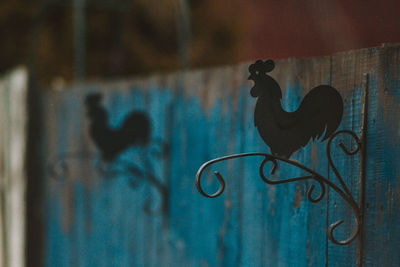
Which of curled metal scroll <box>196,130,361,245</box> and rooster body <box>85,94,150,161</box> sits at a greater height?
rooster body <box>85,94,150,161</box>

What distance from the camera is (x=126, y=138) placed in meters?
2.27

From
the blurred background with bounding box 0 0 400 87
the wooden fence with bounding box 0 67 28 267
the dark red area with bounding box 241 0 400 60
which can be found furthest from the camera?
the blurred background with bounding box 0 0 400 87

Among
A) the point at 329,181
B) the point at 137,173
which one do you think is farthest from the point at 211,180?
the point at 329,181

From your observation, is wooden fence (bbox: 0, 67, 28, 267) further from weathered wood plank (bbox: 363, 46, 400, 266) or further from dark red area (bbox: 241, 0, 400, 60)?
weathered wood plank (bbox: 363, 46, 400, 266)

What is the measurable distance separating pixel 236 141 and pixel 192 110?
0.48 metres

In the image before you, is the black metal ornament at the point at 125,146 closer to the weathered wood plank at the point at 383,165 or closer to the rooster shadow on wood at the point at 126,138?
the rooster shadow on wood at the point at 126,138

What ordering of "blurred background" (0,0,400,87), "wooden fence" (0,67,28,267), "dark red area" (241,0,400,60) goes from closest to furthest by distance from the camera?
"dark red area" (241,0,400,60) < "wooden fence" (0,67,28,267) < "blurred background" (0,0,400,87)

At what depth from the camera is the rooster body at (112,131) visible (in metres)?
2.22

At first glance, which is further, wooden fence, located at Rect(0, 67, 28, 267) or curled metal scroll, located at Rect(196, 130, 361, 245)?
wooden fence, located at Rect(0, 67, 28, 267)

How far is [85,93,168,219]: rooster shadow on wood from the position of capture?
2.18 metres

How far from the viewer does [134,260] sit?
2.24m

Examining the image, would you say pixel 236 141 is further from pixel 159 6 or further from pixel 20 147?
pixel 159 6


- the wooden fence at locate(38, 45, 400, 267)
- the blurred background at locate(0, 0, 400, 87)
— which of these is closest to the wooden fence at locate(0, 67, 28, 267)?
the wooden fence at locate(38, 45, 400, 267)

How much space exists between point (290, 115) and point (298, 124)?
25mm
